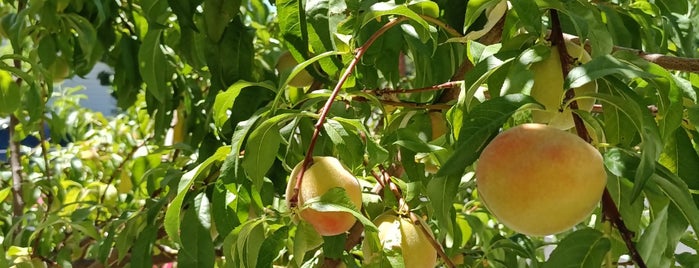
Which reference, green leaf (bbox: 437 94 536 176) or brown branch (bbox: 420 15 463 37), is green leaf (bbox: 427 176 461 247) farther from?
brown branch (bbox: 420 15 463 37)

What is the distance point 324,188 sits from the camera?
557mm

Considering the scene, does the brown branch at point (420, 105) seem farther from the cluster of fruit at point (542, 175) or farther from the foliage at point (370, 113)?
the cluster of fruit at point (542, 175)

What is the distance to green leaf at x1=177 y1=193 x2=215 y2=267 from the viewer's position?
0.74 meters

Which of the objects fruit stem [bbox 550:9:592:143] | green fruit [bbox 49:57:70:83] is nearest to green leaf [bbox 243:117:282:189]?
fruit stem [bbox 550:9:592:143]

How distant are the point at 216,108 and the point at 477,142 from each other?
331 millimetres

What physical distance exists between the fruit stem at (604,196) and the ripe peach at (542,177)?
27mm

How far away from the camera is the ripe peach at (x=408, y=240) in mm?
644

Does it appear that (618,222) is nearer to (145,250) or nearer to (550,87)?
(550,87)

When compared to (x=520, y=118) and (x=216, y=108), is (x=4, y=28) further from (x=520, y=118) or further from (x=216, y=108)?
(x=520, y=118)

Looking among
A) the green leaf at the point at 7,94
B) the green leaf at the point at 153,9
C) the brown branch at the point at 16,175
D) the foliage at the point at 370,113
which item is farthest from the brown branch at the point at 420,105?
the brown branch at the point at 16,175

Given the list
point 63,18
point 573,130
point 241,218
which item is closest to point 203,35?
point 63,18

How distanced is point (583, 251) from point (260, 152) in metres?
0.26

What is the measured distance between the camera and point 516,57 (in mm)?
494

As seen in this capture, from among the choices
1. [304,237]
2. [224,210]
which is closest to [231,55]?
[224,210]
